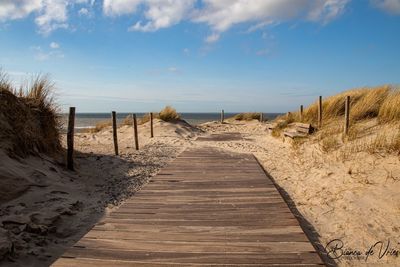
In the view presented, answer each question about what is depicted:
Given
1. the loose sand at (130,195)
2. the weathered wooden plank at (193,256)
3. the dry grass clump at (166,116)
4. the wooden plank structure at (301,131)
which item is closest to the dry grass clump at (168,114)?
the dry grass clump at (166,116)

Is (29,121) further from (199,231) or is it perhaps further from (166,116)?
(166,116)

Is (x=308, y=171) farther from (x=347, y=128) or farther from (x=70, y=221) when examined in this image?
(x=70, y=221)

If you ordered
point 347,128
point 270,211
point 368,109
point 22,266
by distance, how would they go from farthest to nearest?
point 368,109
point 347,128
point 270,211
point 22,266

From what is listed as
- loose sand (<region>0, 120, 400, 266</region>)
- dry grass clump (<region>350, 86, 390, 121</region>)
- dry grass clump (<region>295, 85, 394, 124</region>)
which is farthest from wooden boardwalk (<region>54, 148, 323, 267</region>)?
dry grass clump (<region>295, 85, 394, 124</region>)

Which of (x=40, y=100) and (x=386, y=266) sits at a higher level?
(x=40, y=100)

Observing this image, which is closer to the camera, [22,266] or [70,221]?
[22,266]

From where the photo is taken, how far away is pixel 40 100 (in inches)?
285

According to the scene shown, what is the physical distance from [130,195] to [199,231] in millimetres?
2362

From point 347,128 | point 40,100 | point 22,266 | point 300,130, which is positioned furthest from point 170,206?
point 300,130

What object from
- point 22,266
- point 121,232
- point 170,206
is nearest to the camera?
point 22,266

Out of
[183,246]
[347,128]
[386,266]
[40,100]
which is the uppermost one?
[40,100]

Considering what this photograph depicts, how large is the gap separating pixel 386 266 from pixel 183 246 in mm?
1903

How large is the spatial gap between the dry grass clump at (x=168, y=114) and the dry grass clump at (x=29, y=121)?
34.6 feet

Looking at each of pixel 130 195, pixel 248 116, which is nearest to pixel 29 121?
pixel 130 195
